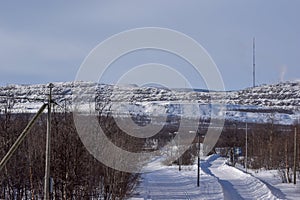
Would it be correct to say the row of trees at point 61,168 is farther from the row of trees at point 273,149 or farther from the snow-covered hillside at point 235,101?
the snow-covered hillside at point 235,101

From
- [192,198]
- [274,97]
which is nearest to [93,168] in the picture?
[192,198]

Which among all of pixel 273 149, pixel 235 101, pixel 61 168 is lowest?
pixel 273 149

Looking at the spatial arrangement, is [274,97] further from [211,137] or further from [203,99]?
[211,137]

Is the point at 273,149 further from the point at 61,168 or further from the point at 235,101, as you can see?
the point at 235,101

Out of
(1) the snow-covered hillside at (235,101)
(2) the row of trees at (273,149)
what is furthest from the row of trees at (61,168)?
(1) the snow-covered hillside at (235,101)

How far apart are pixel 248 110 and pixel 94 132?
12099 cm

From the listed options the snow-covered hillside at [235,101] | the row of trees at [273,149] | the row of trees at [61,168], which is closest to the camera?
the row of trees at [61,168]

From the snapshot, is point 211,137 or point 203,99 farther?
point 203,99

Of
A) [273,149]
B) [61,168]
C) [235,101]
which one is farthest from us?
[235,101]

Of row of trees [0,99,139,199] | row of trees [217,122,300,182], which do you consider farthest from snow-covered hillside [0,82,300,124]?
row of trees [0,99,139,199]

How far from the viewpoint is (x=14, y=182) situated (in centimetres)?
2055

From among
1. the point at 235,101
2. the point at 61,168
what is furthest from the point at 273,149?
the point at 235,101

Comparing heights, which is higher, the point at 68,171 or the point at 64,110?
the point at 64,110

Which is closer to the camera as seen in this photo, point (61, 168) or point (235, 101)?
point (61, 168)
